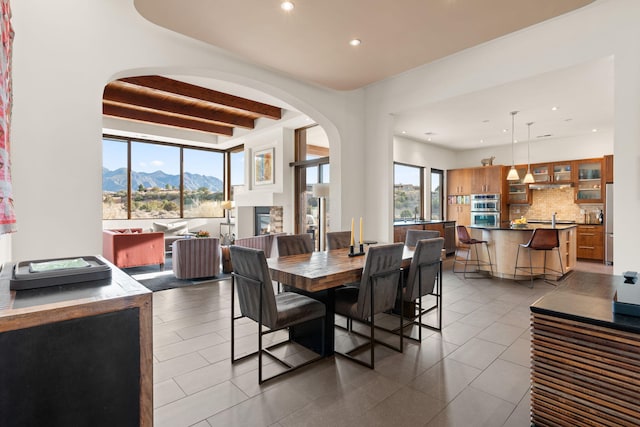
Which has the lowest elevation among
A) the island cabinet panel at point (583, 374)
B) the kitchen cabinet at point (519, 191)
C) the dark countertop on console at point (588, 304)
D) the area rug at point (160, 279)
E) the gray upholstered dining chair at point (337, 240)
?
the area rug at point (160, 279)

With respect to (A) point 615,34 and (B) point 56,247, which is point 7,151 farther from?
(A) point 615,34

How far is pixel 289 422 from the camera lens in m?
1.86

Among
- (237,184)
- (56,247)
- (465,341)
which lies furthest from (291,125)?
(465,341)

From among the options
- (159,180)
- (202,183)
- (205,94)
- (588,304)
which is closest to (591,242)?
(588,304)

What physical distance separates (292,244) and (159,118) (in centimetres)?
562

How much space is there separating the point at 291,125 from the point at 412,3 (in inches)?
181

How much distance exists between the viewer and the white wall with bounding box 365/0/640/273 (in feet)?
10.2

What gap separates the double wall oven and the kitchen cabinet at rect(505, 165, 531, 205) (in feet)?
1.81

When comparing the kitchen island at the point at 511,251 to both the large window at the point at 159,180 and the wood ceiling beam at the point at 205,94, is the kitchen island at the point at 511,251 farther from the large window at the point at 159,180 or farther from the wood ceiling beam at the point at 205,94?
the large window at the point at 159,180

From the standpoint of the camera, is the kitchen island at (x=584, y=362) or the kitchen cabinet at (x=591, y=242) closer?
the kitchen island at (x=584, y=362)

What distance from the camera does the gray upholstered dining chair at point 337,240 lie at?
403cm

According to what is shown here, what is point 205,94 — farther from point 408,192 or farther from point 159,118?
point 408,192

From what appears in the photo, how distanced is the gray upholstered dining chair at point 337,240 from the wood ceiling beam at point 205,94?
11.3 ft

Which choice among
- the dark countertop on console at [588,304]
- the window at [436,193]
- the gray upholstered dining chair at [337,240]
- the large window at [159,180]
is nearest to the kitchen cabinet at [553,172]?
the window at [436,193]
